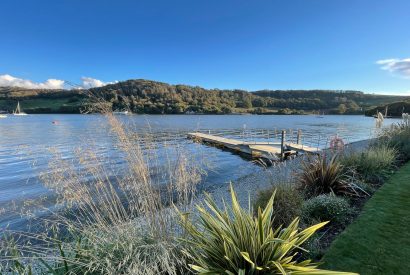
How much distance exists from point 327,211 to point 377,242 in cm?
96

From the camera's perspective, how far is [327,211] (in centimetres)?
443

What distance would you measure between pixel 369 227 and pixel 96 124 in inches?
174

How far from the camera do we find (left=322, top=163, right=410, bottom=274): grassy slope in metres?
3.00

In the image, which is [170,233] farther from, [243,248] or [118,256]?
[243,248]

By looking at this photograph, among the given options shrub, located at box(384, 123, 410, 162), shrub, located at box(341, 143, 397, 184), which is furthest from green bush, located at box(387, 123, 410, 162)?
shrub, located at box(341, 143, 397, 184)

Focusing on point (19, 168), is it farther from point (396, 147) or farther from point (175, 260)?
point (396, 147)

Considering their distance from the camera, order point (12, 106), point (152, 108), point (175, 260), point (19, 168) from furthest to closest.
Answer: point (12, 106), point (19, 168), point (152, 108), point (175, 260)

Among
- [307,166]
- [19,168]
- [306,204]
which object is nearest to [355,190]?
[307,166]

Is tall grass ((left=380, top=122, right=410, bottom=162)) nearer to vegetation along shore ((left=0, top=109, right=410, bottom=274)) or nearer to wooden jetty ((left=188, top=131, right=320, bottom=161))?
wooden jetty ((left=188, top=131, right=320, bottom=161))

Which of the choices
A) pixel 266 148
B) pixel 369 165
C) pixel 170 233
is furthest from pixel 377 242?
pixel 266 148

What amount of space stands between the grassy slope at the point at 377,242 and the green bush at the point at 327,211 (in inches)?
9.8

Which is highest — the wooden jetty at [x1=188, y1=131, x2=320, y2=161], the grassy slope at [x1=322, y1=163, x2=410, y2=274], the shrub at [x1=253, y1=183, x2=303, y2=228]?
the shrub at [x1=253, y1=183, x2=303, y2=228]

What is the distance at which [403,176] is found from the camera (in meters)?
6.71

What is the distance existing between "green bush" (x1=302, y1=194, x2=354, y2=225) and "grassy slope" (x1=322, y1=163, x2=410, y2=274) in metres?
0.25
